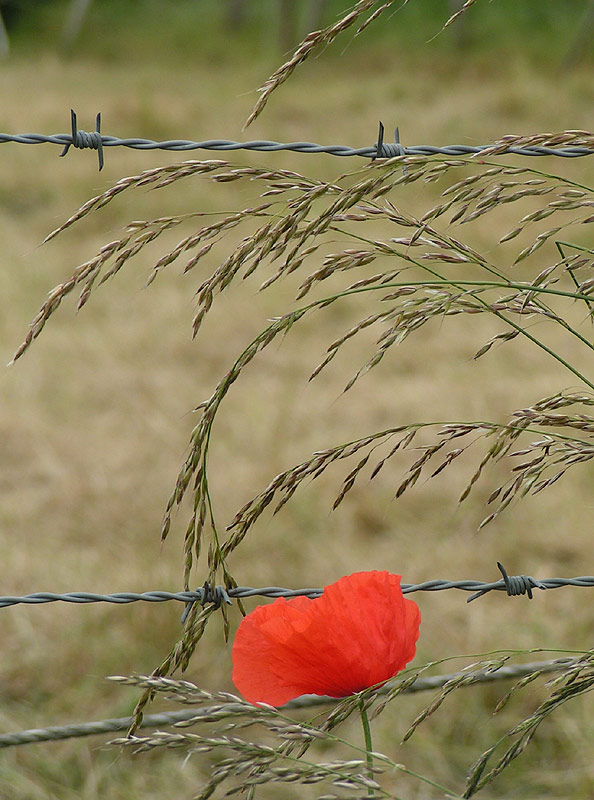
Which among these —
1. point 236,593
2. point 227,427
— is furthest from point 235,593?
point 227,427

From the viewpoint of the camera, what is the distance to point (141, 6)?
876cm

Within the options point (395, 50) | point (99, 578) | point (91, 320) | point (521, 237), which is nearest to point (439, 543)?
point (99, 578)

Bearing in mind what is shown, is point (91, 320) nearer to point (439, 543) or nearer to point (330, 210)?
point (439, 543)

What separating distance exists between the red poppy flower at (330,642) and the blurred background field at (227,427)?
0.37 metres

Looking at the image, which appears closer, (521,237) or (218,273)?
(218,273)

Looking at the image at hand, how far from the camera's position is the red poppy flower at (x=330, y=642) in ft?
2.47

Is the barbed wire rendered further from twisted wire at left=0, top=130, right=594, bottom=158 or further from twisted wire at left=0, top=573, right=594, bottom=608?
twisted wire at left=0, top=573, right=594, bottom=608

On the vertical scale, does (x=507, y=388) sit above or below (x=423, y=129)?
below

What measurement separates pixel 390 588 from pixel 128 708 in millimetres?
1107

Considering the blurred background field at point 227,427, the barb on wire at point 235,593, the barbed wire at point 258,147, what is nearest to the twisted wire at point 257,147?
the barbed wire at point 258,147

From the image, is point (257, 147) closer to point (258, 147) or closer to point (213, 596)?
point (258, 147)

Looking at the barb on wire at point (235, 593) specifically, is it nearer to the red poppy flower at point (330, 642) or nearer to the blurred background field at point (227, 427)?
the red poppy flower at point (330, 642)

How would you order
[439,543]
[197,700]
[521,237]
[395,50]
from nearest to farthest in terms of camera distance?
[197,700]
[439,543]
[521,237]
[395,50]

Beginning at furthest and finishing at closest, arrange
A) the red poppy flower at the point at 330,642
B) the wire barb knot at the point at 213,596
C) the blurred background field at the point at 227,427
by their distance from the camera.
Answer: the blurred background field at the point at 227,427
the wire barb knot at the point at 213,596
the red poppy flower at the point at 330,642
